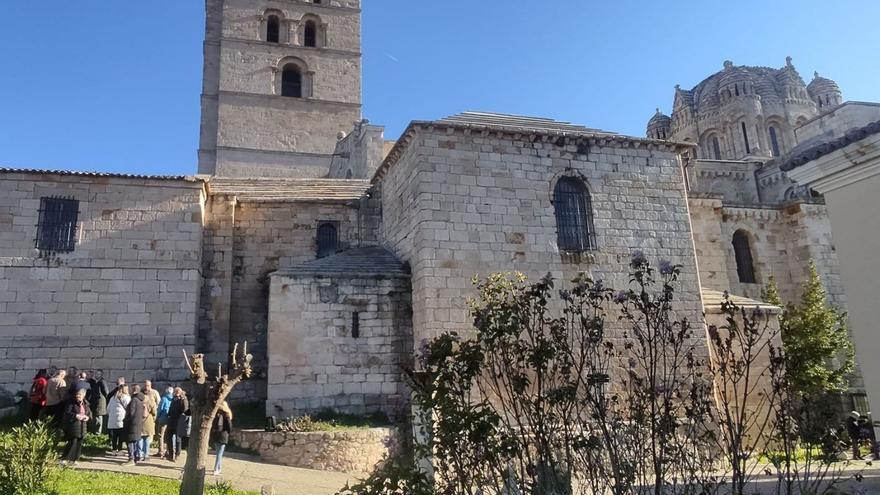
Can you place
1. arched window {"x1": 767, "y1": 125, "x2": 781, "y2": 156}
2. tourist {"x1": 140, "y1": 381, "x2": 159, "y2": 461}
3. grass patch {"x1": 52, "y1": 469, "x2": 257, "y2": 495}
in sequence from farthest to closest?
arched window {"x1": 767, "y1": 125, "x2": 781, "y2": 156}, tourist {"x1": 140, "y1": 381, "x2": 159, "y2": 461}, grass patch {"x1": 52, "y1": 469, "x2": 257, "y2": 495}

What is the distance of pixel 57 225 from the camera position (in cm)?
1266

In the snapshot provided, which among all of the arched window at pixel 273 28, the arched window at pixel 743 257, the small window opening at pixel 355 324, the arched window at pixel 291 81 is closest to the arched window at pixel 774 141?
the arched window at pixel 743 257

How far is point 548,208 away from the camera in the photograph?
12.7m

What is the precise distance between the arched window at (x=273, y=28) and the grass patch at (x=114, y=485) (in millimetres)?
24291

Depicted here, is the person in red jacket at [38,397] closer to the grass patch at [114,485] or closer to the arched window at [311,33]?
the grass patch at [114,485]

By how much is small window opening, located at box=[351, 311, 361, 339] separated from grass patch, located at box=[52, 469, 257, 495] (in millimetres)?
4373

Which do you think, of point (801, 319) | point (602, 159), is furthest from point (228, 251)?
point (801, 319)

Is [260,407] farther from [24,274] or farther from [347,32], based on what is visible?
[347,32]

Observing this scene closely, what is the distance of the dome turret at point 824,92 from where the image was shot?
37.0 meters

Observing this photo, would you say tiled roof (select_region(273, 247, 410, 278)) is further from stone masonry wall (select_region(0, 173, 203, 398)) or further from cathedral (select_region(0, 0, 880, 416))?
stone masonry wall (select_region(0, 173, 203, 398))

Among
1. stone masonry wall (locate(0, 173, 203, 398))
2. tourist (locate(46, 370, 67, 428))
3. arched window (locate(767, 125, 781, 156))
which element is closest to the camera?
tourist (locate(46, 370, 67, 428))

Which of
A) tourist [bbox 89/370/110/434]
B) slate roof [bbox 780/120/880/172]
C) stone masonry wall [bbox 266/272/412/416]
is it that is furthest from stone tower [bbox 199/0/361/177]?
slate roof [bbox 780/120/880/172]

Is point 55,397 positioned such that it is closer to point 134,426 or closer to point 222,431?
point 134,426

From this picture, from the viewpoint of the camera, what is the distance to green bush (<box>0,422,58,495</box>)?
22.4ft
